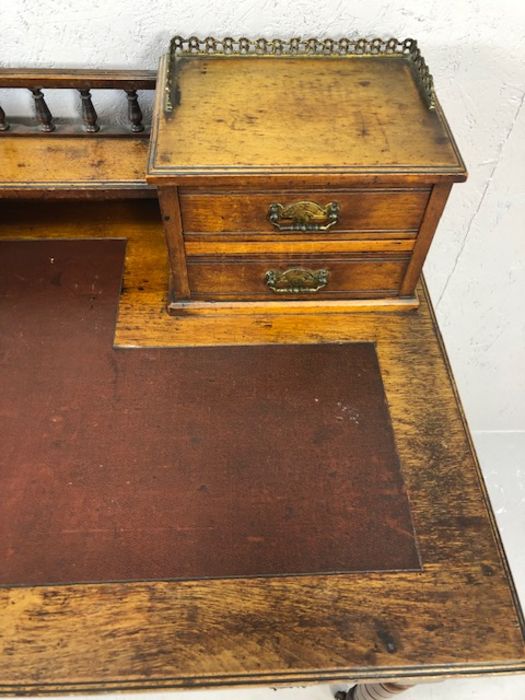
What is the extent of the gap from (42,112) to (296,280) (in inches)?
22.3

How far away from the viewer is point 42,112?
110cm

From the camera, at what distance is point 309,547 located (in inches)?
30.8

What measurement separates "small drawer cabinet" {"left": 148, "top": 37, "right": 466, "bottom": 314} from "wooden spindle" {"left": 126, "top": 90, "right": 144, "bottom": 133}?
0.12 m

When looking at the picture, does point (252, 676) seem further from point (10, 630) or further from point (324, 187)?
point (324, 187)

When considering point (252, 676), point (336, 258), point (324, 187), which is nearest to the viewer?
point (252, 676)

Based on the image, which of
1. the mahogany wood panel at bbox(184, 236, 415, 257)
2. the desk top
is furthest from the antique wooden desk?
the mahogany wood panel at bbox(184, 236, 415, 257)

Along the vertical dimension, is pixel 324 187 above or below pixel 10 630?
above

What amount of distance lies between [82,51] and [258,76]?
325 mm

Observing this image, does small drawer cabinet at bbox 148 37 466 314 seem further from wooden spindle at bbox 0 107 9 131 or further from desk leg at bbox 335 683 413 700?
desk leg at bbox 335 683 413 700

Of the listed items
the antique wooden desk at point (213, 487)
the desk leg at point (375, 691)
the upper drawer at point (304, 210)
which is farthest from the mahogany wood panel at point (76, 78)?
the desk leg at point (375, 691)

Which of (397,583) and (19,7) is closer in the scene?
(397,583)

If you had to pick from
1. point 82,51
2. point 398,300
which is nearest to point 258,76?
point 82,51

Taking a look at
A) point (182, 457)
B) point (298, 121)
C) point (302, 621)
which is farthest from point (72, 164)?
point (302, 621)

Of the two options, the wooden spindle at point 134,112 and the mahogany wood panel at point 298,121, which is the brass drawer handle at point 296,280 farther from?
the wooden spindle at point 134,112
